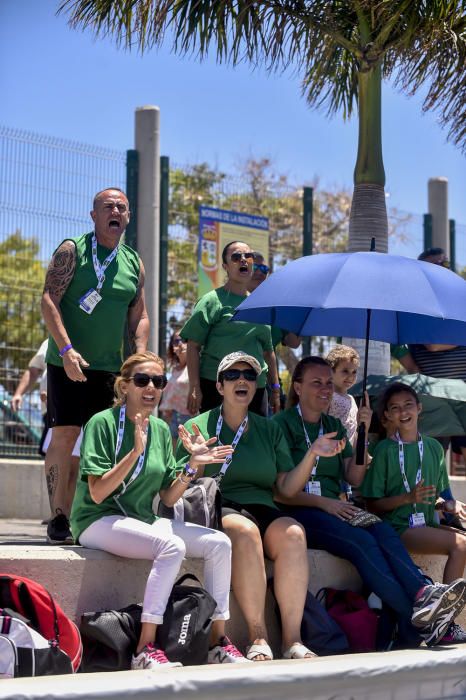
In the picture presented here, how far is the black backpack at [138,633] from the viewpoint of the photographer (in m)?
5.57

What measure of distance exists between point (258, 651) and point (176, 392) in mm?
4899

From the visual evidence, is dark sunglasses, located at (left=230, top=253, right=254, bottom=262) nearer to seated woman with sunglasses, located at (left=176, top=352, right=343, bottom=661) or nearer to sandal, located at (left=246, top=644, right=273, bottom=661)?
seated woman with sunglasses, located at (left=176, top=352, right=343, bottom=661)

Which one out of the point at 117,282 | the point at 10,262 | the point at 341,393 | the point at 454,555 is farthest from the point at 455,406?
the point at 10,262

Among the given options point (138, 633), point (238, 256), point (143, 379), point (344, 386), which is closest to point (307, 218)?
point (344, 386)

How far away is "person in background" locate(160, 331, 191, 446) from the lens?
10565 millimetres

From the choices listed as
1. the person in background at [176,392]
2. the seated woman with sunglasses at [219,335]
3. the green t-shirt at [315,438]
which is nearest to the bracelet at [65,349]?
the green t-shirt at [315,438]

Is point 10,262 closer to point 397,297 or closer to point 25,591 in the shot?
point 397,297

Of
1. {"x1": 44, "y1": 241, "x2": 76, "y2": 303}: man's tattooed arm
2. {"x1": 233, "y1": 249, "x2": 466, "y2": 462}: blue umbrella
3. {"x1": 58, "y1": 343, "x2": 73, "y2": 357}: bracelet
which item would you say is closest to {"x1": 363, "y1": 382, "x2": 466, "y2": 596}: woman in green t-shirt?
{"x1": 233, "y1": 249, "x2": 466, "y2": 462}: blue umbrella

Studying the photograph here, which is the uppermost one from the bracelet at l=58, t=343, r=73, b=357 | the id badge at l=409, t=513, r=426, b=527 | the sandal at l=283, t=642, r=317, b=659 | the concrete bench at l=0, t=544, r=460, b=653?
the bracelet at l=58, t=343, r=73, b=357

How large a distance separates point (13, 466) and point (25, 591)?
600 centimetres

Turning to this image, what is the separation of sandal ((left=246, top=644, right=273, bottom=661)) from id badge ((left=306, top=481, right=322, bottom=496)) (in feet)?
4.07

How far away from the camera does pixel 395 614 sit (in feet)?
21.9

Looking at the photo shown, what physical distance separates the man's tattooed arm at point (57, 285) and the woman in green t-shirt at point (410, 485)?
215 centimetres

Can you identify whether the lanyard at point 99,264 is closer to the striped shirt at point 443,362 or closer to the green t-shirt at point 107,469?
the green t-shirt at point 107,469
